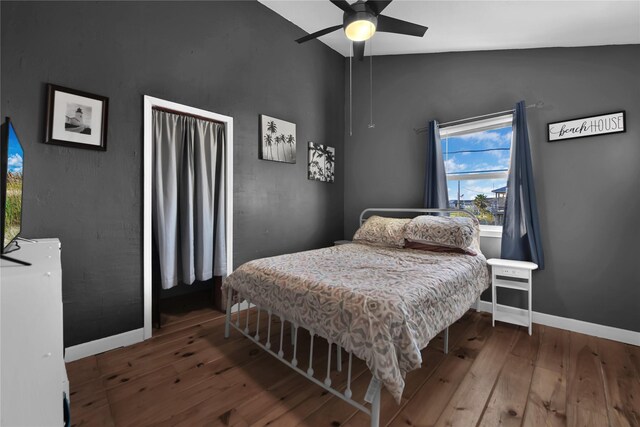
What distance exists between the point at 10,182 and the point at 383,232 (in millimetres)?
2787

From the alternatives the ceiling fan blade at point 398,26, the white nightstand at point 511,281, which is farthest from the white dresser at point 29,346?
the white nightstand at point 511,281

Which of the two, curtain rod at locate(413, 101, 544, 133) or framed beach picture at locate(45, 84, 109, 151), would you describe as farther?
curtain rod at locate(413, 101, 544, 133)

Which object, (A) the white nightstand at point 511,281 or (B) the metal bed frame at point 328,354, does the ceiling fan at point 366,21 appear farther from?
(A) the white nightstand at point 511,281

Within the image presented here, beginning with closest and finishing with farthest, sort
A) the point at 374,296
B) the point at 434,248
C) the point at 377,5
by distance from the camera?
1. the point at 374,296
2. the point at 377,5
3. the point at 434,248

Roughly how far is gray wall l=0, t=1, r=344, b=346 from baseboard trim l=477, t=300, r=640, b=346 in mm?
2713

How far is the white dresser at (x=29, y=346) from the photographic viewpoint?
0.74m

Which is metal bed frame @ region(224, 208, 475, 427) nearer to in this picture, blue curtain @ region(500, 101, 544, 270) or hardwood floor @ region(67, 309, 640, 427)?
hardwood floor @ region(67, 309, 640, 427)

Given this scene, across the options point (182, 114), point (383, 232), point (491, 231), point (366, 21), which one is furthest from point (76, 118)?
point (491, 231)

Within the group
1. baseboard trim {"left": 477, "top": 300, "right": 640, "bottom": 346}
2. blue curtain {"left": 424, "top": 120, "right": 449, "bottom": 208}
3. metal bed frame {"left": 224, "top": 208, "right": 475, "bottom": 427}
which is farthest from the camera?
blue curtain {"left": 424, "top": 120, "right": 449, "bottom": 208}

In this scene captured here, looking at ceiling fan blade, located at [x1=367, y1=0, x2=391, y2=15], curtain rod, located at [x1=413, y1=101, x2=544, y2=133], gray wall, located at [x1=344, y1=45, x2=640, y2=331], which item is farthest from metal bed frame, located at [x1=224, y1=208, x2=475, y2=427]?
ceiling fan blade, located at [x1=367, y1=0, x2=391, y2=15]

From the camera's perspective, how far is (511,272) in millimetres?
2586

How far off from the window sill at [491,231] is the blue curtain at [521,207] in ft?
0.55

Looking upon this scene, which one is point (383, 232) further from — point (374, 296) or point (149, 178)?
point (149, 178)

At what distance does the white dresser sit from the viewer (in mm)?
741
